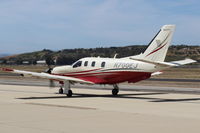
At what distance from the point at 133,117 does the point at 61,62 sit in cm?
13646

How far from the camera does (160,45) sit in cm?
3097

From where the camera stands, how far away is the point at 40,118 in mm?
18359

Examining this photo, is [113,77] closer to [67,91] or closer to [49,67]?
[67,91]

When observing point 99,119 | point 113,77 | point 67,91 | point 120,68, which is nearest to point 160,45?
point 120,68

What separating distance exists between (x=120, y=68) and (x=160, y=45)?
3.36 metres

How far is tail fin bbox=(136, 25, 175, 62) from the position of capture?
3078 cm

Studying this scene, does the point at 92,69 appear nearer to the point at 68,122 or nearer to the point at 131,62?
the point at 131,62

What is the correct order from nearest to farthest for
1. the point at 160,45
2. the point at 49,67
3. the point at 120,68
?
the point at 160,45 → the point at 120,68 → the point at 49,67

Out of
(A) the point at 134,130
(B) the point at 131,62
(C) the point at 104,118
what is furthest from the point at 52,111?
(B) the point at 131,62

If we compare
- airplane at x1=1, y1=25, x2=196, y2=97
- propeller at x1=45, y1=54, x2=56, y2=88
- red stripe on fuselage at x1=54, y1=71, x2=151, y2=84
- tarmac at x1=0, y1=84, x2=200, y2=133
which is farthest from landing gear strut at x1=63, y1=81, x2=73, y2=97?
tarmac at x1=0, y1=84, x2=200, y2=133

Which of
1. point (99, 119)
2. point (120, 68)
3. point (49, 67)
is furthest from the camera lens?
point (49, 67)

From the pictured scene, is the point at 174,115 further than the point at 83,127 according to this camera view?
Yes

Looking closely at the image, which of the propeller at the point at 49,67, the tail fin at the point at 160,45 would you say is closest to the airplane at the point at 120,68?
the tail fin at the point at 160,45

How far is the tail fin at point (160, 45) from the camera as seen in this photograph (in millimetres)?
30781
